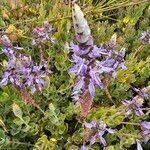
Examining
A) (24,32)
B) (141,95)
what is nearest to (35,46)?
(24,32)

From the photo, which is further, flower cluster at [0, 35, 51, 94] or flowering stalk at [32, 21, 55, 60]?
flowering stalk at [32, 21, 55, 60]

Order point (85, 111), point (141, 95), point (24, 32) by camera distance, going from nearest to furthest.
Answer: point (85, 111) < point (141, 95) < point (24, 32)

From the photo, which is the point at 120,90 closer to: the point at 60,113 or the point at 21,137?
the point at 60,113

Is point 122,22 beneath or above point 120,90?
above

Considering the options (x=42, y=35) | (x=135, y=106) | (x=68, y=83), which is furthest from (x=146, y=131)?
(x=42, y=35)

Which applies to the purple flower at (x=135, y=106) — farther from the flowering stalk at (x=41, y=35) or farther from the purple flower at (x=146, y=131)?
the flowering stalk at (x=41, y=35)

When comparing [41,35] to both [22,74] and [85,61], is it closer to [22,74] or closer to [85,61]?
[22,74]

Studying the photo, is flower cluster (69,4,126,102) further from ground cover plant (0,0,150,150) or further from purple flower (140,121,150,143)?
purple flower (140,121,150,143)

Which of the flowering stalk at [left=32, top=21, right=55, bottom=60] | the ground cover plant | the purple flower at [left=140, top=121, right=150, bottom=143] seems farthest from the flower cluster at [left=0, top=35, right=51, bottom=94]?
the purple flower at [left=140, top=121, right=150, bottom=143]

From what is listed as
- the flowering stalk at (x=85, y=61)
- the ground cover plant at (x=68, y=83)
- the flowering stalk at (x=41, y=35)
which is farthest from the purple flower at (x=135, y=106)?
the flowering stalk at (x=41, y=35)
